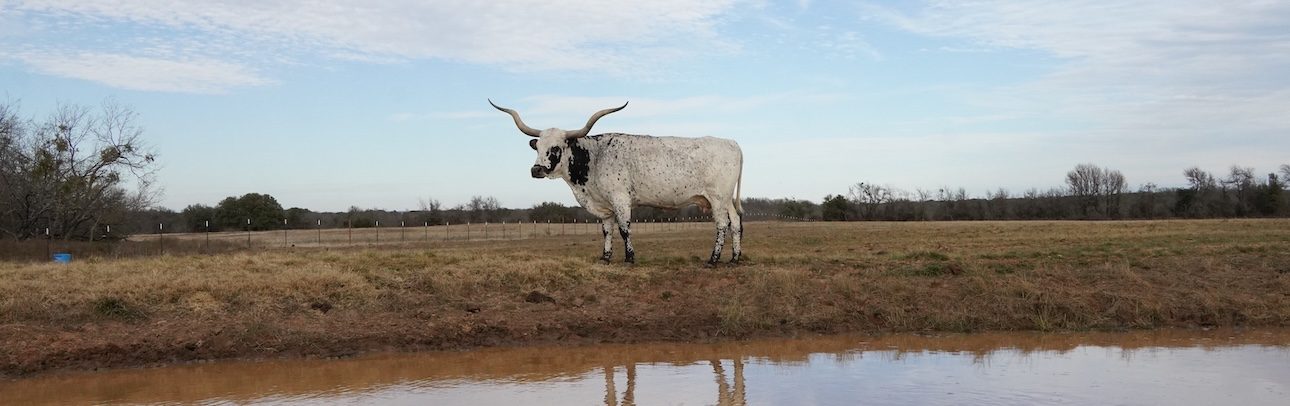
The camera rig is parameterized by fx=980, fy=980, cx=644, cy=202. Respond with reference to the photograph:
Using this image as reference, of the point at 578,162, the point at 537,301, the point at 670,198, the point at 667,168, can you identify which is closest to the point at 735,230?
the point at 670,198

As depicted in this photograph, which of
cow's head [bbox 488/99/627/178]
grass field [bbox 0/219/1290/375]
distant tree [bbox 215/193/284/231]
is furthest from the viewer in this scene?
distant tree [bbox 215/193/284/231]

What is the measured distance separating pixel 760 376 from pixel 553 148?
7.91 m

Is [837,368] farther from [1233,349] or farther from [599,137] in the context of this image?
[599,137]

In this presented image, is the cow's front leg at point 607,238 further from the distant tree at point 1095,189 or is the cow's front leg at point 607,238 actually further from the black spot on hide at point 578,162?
the distant tree at point 1095,189

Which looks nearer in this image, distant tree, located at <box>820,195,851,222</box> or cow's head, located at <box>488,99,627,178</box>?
cow's head, located at <box>488,99,627,178</box>

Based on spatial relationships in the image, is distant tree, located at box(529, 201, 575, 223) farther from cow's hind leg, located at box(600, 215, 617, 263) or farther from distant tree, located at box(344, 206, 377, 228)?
cow's hind leg, located at box(600, 215, 617, 263)

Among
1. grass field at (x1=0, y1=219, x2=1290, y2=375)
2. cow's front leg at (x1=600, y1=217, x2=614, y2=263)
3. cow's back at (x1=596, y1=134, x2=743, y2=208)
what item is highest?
cow's back at (x1=596, y1=134, x2=743, y2=208)

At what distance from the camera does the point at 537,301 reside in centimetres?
1466

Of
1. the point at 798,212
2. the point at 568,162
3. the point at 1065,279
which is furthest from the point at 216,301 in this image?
the point at 798,212

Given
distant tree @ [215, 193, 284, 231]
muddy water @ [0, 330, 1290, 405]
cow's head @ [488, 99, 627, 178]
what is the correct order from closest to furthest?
muddy water @ [0, 330, 1290, 405] < cow's head @ [488, 99, 627, 178] < distant tree @ [215, 193, 284, 231]

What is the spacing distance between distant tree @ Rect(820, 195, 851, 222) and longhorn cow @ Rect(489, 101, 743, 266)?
227 ft

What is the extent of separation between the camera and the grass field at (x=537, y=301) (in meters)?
12.6

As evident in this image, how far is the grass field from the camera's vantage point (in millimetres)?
12609

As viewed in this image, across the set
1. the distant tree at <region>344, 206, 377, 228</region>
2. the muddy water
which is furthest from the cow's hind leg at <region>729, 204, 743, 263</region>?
the distant tree at <region>344, 206, 377, 228</region>
